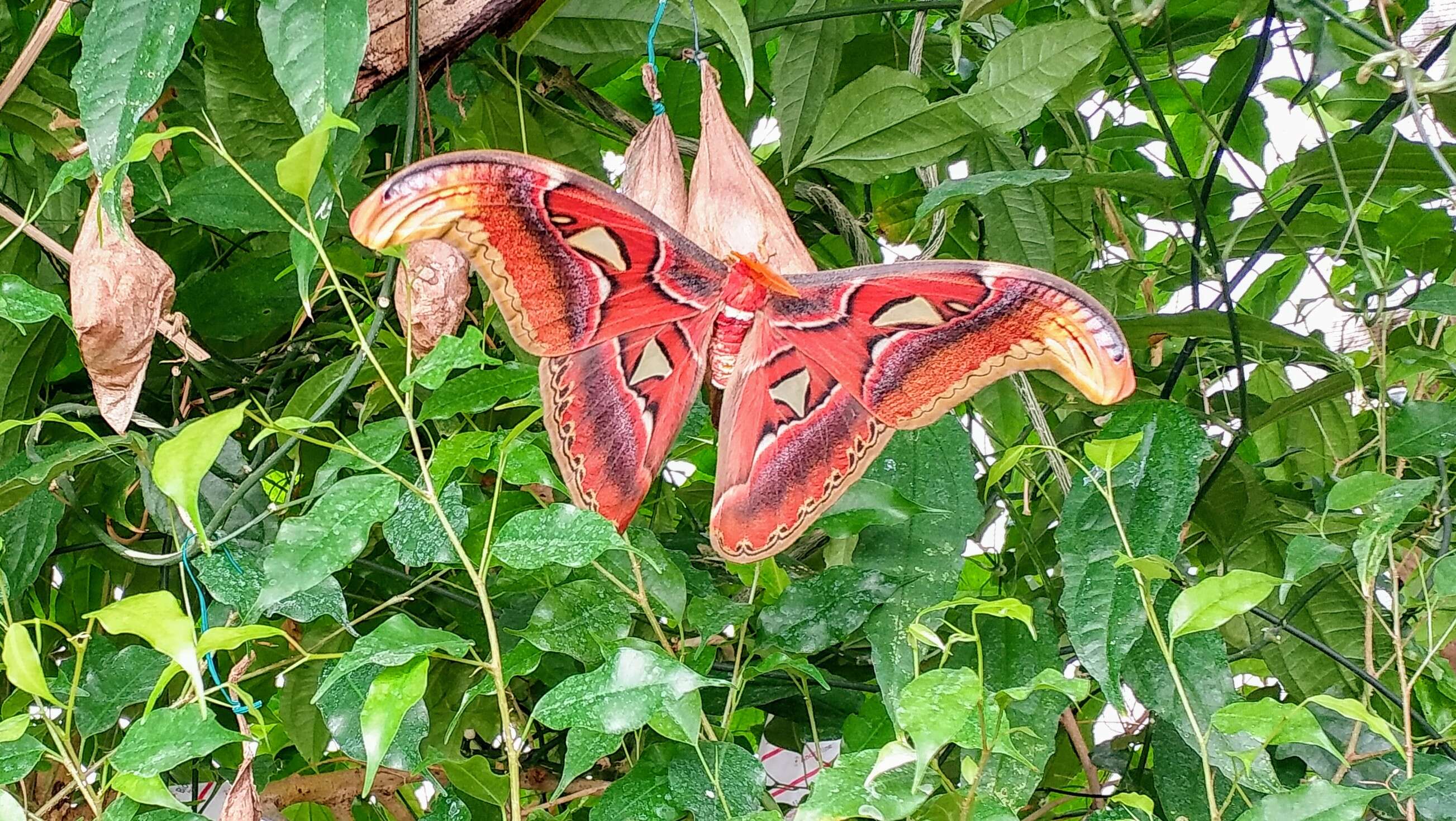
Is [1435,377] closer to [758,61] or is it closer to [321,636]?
[758,61]

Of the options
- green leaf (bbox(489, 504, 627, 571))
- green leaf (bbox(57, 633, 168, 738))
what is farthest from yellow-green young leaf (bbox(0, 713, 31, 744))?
green leaf (bbox(489, 504, 627, 571))

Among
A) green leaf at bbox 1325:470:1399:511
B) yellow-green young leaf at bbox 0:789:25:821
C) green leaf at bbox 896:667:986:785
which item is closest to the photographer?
green leaf at bbox 896:667:986:785

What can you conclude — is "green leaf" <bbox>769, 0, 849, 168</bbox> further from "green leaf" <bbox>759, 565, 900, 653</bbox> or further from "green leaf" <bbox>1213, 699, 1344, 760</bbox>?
"green leaf" <bbox>1213, 699, 1344, 760</bbox>

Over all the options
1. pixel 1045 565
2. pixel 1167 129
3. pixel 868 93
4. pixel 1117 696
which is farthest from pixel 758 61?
pixel 1117 696

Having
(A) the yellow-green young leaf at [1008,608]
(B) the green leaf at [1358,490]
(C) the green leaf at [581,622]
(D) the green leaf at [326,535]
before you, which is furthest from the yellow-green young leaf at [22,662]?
(B) the green leaf at [1358,490]

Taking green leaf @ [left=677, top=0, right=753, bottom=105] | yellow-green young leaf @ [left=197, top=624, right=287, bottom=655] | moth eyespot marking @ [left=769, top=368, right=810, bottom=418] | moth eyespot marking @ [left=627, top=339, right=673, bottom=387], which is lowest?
yellow-green young leaf @ [left=197, top=624, right=287, bottom=655]

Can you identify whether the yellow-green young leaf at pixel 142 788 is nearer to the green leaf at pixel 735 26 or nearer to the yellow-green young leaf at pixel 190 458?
the yellow-green young leaf at pixel 190 458

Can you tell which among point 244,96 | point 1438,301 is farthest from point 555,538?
point 1438,301

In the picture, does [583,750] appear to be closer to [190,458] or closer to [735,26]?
[190,458]
